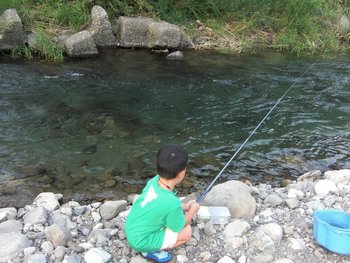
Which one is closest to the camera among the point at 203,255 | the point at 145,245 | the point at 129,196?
the point at 145,245

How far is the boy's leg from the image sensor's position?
292 cm

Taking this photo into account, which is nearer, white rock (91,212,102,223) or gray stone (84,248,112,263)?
gray stone (84,248,112,263)

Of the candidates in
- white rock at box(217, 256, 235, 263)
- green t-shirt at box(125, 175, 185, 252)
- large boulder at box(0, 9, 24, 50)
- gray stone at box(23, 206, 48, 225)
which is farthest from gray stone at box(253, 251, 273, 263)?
large boulder at box(0, 9, 24, 50)

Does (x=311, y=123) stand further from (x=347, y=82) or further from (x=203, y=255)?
(x=203, y=255)

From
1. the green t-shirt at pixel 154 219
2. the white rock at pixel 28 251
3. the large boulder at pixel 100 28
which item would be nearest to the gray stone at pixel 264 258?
the green t-shirt at pixel 154 219

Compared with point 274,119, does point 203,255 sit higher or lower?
higher

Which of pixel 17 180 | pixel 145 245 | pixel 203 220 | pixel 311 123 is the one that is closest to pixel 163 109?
pixel 311 123

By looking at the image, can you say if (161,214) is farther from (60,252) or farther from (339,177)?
(339,177)

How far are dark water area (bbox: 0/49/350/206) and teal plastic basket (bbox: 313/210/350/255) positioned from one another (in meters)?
1.51

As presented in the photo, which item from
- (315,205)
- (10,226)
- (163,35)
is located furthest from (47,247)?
(163,35)

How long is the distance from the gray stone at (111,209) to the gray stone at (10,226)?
63 cm

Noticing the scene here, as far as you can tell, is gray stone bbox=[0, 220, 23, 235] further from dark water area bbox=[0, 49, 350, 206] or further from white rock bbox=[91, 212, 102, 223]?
dark water area bbox=[0, 49, 350, 206]

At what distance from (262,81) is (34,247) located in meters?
5.91

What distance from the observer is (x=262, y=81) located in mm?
7957
